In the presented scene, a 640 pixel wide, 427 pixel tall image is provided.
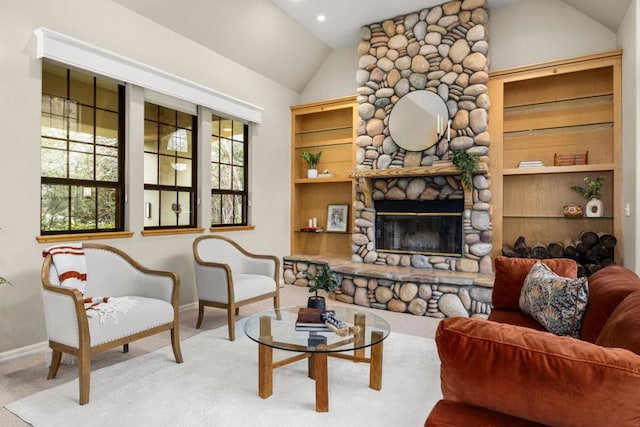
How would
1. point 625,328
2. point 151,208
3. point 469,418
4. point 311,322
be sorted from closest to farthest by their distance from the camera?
point 469,418, point 625,328, point 311,322, point 151,208

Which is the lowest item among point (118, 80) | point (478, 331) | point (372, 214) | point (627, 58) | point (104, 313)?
point (104, 313)

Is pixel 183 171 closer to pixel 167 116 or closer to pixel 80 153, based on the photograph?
pixel 167 116

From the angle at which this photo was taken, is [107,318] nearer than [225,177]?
Yes

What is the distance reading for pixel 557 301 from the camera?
2230 millimetres

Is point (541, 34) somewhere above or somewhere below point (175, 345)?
above

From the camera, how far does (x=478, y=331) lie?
3.67 feet

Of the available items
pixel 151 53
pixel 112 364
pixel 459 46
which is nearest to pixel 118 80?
pixel 151 53

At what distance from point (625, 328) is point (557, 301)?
0.92 m

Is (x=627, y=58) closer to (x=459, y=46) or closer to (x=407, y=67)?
Result: (x=459, y=46)

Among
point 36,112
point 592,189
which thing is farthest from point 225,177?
point 592,189

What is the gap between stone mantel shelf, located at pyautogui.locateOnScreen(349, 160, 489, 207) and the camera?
15.3 ft

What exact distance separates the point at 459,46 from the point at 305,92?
251cm

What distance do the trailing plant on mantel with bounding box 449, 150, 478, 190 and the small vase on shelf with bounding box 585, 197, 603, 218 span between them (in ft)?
4.12

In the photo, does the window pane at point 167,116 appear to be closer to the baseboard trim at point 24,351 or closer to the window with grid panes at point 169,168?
the window with grid panes at point 169,168
